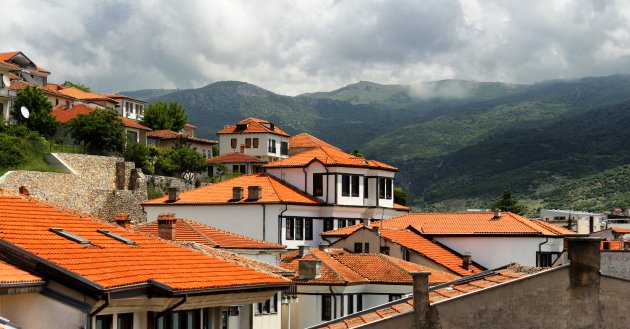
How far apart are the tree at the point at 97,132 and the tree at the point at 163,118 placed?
22.7 meters

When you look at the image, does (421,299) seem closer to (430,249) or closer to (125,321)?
(125,321)

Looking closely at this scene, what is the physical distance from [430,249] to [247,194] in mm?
12599

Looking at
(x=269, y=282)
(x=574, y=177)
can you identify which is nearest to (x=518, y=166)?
(x=574, y=177)

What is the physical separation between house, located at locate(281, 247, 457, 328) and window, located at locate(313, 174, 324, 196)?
55.0 feet

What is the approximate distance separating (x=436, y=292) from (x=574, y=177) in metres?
151

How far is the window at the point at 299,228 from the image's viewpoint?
61.2 meters

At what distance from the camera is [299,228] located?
61531 mm

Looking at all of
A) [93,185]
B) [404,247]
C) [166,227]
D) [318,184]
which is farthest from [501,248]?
[93,185]

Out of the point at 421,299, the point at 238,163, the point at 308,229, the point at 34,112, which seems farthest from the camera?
the point at 238,163

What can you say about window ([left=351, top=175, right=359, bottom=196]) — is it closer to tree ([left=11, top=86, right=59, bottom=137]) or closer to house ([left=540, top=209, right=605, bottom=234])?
tree ([left=11, top=86, right=59, bottom=137])

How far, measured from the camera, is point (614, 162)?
163m

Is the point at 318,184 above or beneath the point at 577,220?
above

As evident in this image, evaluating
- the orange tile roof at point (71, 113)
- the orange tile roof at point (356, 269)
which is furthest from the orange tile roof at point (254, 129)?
the orange tile roof at point (356, 269)

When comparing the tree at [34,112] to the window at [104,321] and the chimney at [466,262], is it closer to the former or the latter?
the chimney at [466,262]
